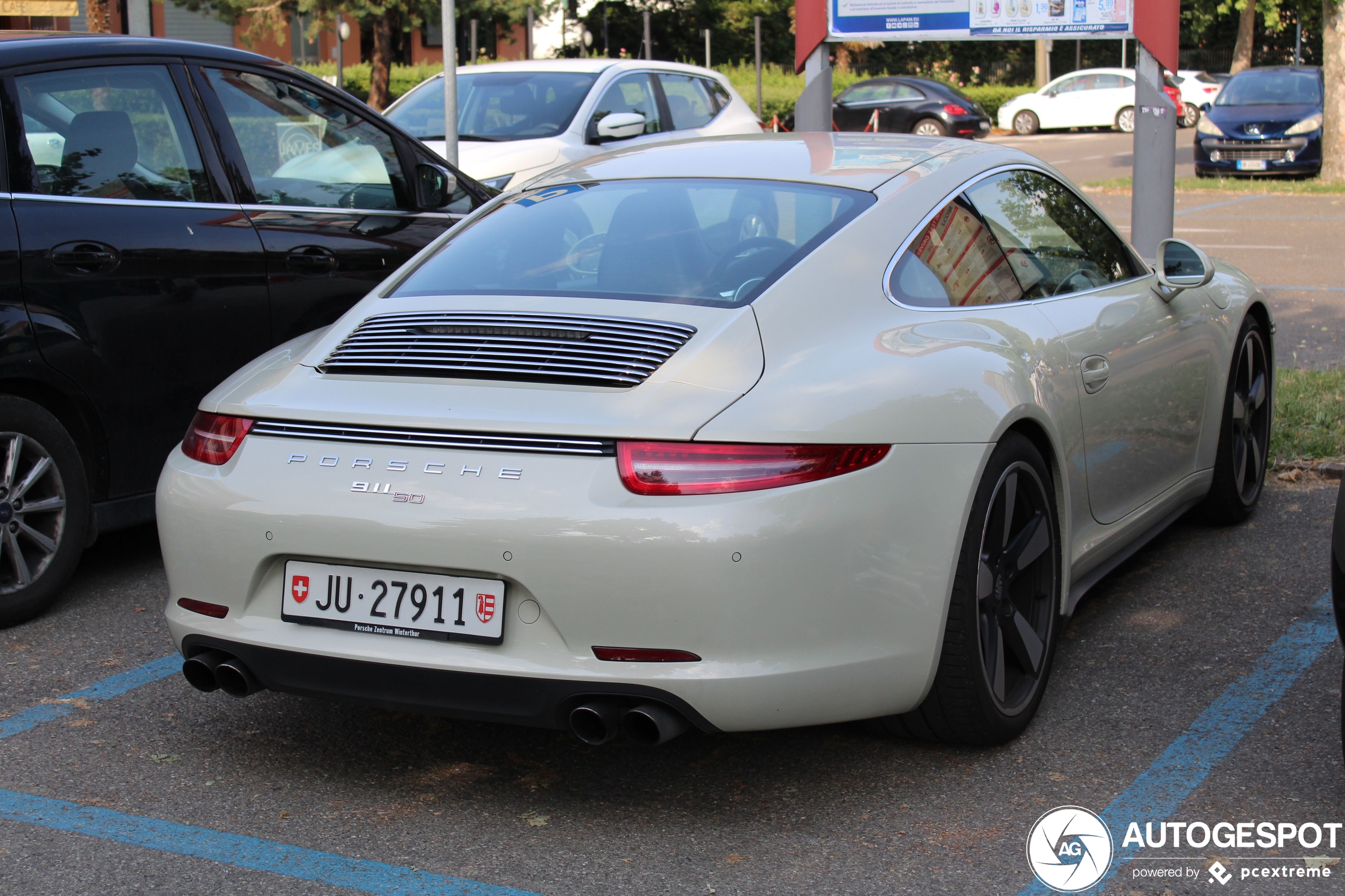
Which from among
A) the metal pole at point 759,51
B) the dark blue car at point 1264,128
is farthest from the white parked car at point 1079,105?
the dark blue car at point 1264,128

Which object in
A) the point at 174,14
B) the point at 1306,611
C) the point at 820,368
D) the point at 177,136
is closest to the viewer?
the point at 820,368

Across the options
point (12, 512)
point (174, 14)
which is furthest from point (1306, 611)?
point (174, 14)

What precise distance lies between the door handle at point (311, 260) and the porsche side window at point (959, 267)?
2.46 m

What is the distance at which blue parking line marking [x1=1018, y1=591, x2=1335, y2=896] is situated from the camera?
10.2 ft

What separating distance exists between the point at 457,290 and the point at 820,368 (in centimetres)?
99

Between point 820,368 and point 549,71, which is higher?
point 549,71

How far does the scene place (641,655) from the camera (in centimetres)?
289

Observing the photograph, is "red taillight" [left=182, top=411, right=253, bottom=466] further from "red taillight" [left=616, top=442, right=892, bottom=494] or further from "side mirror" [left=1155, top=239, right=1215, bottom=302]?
"side mirror" [left=1155, top=239, right=1215, bottom=302]

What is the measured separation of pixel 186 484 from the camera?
128 inches

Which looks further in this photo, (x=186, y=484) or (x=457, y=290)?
(x=457, y=290)

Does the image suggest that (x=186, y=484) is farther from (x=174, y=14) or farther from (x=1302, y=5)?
(x=174, y=14)

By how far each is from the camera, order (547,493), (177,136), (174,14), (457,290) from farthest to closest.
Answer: (174,14) → (177,136) → (457,290) → (547,493)

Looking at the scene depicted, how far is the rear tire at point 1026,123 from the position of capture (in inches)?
1475

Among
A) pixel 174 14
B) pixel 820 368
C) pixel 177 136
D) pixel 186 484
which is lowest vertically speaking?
pixel 186 484
